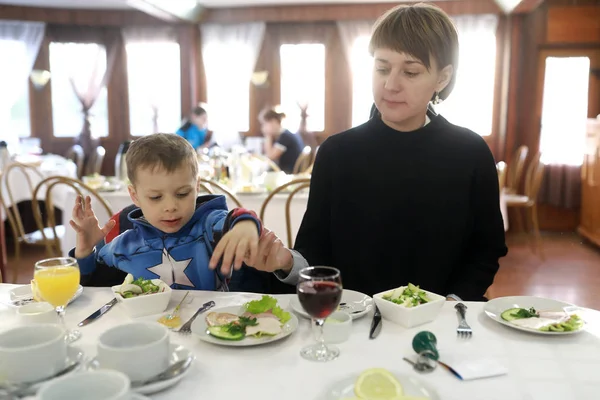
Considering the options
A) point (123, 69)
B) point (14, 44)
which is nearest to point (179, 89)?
point (123, 69)

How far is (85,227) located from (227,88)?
6.27 m

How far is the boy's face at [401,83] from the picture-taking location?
53.2 inches

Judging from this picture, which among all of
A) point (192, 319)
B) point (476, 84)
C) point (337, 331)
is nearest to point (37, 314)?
point (192, 319)

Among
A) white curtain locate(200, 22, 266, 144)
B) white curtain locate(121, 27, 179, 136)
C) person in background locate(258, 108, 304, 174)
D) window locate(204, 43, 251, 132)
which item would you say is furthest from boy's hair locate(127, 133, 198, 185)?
white curtain locate(121, 27, 179, 136)

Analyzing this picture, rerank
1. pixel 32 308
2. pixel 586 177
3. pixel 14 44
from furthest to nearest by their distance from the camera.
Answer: pixel 14 44
pixel 586 177
pixel 32 308

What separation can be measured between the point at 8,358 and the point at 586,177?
5.99 metres

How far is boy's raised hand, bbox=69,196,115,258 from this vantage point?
138cm

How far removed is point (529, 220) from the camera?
625 cm

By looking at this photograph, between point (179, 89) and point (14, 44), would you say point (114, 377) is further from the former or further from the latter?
point (14, 44)

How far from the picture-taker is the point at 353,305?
4.03ft

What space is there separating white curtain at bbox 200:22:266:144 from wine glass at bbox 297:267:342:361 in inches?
257

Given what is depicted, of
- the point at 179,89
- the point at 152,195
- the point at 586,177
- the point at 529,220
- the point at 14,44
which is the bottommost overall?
the point at 529,220

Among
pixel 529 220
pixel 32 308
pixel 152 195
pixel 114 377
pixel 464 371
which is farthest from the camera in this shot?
pixel 529 220

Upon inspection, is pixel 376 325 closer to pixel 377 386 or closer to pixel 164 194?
pixel 377 386
